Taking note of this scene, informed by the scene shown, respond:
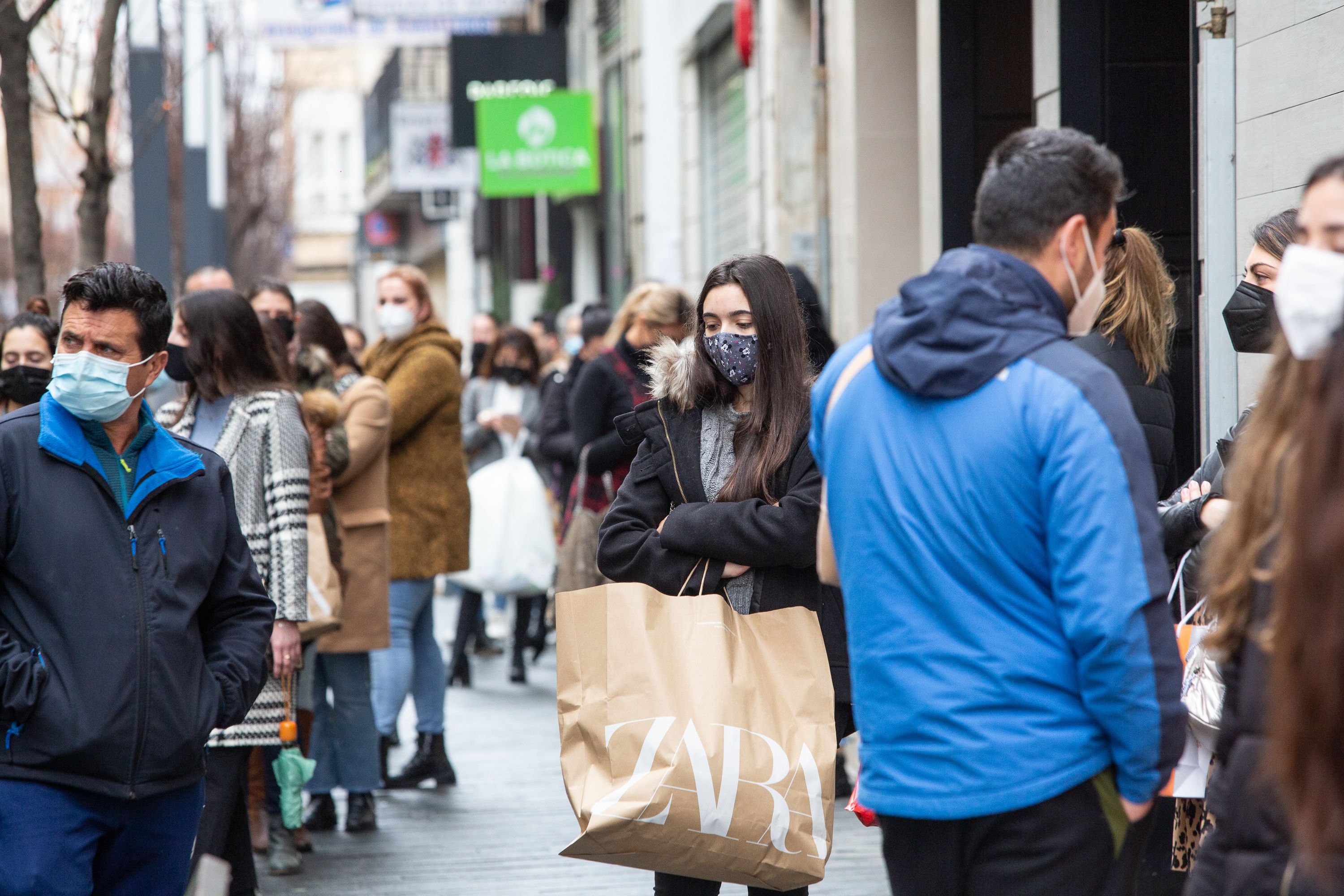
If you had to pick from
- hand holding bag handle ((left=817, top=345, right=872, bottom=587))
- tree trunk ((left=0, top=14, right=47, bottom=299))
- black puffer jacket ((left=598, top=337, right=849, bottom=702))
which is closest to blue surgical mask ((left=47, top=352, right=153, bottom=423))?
black puffer jacket ((left=598, top=337, right=849, bottom=702))

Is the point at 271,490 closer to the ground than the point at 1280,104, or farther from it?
closer to the ground

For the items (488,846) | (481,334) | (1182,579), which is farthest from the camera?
(481,334)

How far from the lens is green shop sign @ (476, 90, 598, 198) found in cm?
2012

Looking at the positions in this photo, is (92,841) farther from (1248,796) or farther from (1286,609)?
(1286,609)

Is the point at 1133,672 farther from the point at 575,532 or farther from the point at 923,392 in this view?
the point at 575,532

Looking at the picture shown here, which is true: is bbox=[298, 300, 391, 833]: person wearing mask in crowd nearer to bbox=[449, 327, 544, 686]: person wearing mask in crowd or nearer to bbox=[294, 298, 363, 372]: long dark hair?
bbox=[294, 298, 363, 372]: long dark hair

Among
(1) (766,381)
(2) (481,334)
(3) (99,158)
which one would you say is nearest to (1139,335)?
(1) (766,381)

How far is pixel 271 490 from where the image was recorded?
5.30 m

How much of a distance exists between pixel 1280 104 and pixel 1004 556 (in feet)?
10.0

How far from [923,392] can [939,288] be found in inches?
7.0

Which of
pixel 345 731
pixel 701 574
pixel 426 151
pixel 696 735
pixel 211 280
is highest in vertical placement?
pixel 426 151

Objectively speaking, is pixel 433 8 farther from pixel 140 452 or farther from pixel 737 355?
pixel 140 452

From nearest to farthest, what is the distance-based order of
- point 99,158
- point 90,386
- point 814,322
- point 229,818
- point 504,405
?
point 90,386 → point 229,818 → point 814,322 → point 99,158 → point 504,405

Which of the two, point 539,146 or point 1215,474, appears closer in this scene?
point 1215,474
